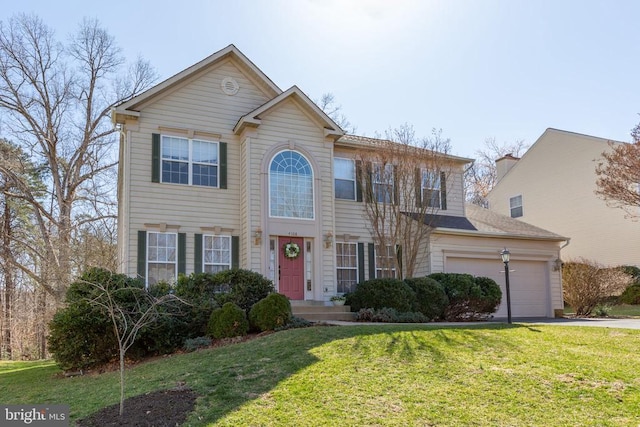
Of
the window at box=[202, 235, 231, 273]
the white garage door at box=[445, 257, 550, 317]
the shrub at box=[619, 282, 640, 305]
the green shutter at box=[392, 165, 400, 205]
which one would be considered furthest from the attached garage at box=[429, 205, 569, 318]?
the window at box=[202, 235, 231, 273]

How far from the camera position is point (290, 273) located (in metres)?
15.6

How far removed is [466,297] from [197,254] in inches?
300

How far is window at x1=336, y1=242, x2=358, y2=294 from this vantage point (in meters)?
17.0

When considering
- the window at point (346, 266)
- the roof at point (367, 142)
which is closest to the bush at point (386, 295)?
the window at point (346, 266)

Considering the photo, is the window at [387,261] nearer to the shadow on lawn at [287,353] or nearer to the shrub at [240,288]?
the shrub at [240,288]

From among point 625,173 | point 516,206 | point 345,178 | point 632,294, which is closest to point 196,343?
point 345,178

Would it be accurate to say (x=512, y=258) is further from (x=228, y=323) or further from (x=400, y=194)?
(x=228, y=323)

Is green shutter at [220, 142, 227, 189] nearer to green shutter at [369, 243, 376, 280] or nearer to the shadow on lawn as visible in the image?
green shutter at [369, 243, 376, 280]

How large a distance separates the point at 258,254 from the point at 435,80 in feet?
21.0

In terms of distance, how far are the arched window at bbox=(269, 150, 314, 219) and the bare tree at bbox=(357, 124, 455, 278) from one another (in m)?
2.00

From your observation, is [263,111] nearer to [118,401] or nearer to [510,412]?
[118,401]

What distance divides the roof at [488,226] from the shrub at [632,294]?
536 centimetres

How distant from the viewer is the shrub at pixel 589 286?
19453mm

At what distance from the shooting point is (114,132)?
87.1ft
